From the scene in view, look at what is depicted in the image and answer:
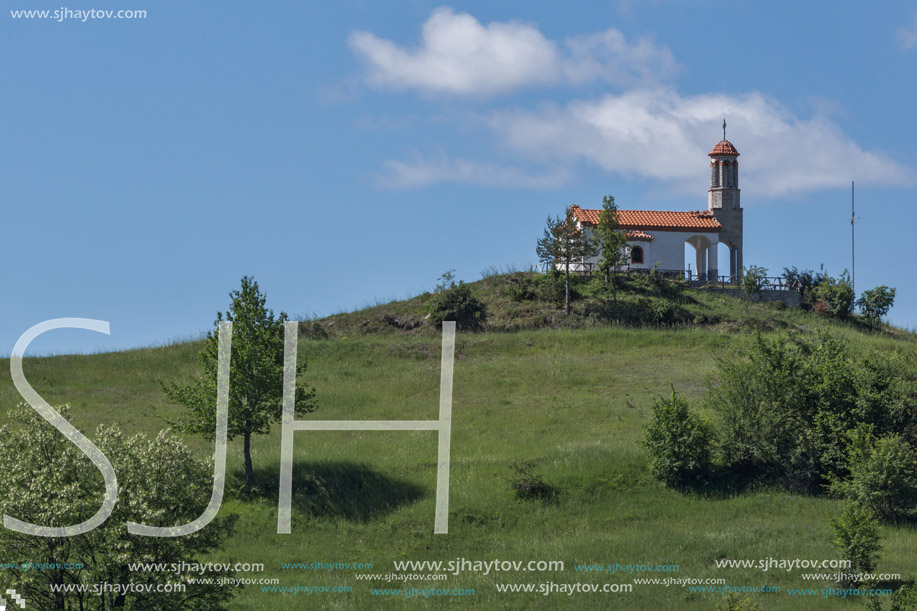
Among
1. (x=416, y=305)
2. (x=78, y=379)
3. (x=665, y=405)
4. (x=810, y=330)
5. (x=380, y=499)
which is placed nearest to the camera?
(x=380, y=499)

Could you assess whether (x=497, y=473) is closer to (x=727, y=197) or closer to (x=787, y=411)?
(x=787, y=411)

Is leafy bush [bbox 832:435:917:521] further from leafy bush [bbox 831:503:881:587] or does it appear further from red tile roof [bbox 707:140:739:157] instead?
red tile roof [bbox 707:140:739:157]

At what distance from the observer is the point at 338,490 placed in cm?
4181

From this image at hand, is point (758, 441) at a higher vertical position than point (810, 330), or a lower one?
lower

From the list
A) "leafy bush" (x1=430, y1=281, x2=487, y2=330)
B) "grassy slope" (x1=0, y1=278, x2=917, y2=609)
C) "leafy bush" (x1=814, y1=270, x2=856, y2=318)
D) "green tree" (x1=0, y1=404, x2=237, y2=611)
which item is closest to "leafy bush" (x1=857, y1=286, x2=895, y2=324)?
"leafy bush" (x1=814, y1=270, x2=856, y2=318)

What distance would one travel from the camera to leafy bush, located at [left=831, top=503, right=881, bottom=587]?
32188 mm

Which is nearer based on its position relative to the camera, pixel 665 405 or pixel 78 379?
pixel 665 405

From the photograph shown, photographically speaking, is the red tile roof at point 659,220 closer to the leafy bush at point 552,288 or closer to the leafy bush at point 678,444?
the leafy bush at point 552,288

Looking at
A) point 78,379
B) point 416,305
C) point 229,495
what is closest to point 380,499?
point 229,495

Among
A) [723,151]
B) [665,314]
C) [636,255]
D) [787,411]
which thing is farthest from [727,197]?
[787,411]

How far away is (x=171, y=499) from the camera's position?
29828mm

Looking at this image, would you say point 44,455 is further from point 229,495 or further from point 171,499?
point 229,495

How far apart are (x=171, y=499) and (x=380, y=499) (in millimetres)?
12676

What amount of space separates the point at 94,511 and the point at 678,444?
78.7 feet
